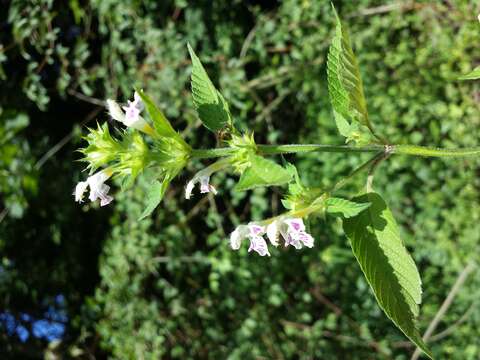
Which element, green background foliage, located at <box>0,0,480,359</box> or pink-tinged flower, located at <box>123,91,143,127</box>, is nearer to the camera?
pink-tinged flower, located at <box>123,91,143,127</box>

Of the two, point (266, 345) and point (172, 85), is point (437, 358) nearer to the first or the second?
point (266, 345)

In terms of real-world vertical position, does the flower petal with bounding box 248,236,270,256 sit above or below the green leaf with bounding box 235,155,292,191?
below

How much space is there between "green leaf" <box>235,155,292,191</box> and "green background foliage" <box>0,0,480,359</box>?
1643 mm

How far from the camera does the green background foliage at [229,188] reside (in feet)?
7.50

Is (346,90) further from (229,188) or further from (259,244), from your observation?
(229,188)

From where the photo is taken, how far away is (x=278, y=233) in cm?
72

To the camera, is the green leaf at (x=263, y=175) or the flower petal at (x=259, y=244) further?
the flower petal at (x=259, y=244)

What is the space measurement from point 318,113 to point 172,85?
614 millimetres

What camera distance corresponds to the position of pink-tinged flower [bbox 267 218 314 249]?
699 mm

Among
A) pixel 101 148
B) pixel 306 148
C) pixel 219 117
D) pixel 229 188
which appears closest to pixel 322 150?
pixel 306 148

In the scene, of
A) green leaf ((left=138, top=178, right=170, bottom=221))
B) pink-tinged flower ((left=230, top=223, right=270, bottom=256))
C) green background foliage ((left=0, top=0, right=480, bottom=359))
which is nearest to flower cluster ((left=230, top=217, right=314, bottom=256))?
pink-tinged flower ((left=230, top=223, right=270, bottom=256))

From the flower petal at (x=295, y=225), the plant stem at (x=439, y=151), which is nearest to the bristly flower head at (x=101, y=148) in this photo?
the flower petal at (x=295, y=225)

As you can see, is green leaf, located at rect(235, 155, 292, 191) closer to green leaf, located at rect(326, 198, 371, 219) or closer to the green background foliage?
green leaf, located at rect(326, 198, 371, 219)

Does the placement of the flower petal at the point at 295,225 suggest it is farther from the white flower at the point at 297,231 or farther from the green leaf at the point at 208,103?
the green leaf at the point at 208,103
